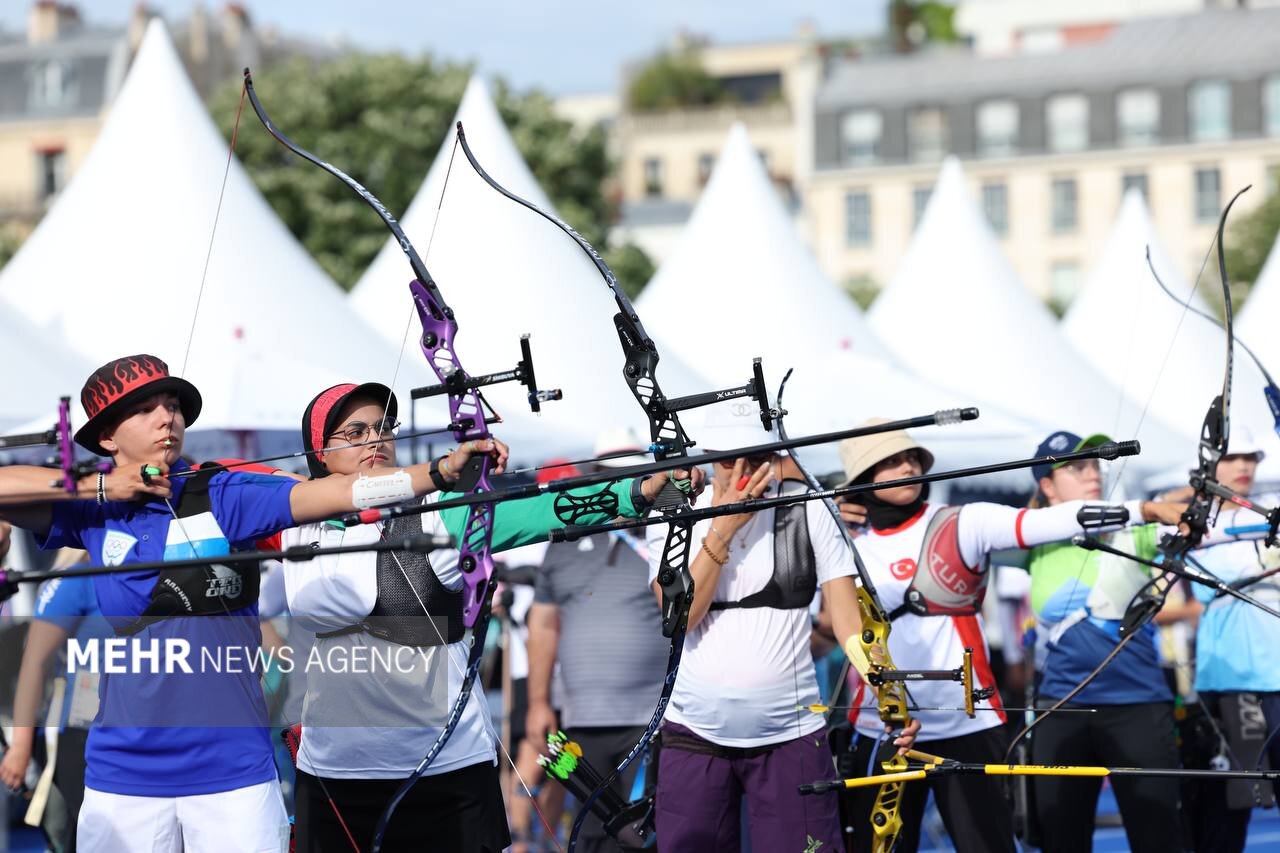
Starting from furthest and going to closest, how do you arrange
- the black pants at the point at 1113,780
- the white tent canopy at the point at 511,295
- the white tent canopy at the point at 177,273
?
1. the white tent canopy at the point at 177,273
2. the white tent canopy at the point at 511,295
3. the black pants at the point at 1113,780

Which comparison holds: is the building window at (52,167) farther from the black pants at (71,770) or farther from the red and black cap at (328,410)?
the red and black cap at (328,410)

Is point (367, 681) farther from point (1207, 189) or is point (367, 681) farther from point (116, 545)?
point (1207, 189)

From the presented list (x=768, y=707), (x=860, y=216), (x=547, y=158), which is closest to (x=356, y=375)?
(x=768, y=707)

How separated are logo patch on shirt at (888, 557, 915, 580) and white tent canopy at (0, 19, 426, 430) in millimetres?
3502

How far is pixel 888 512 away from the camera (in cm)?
490

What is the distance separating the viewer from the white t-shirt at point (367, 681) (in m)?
3.79

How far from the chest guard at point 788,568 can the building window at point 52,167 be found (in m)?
41.8

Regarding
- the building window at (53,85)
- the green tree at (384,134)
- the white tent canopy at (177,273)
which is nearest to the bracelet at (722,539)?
the white tent canopy at (177,273)

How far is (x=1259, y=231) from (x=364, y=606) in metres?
25.9

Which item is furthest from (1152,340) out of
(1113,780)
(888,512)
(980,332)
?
(888,512)

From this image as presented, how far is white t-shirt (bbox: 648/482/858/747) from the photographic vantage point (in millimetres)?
4371

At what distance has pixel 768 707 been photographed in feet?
14.3

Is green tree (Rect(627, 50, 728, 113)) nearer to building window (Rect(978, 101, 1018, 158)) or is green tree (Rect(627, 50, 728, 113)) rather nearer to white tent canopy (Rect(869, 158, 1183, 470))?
building window (Rect(978, 101, 1018, 158))

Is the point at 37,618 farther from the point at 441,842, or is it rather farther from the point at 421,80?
the point at 421,80
